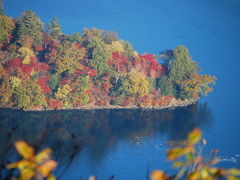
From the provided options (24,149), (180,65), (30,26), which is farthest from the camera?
(180,65)

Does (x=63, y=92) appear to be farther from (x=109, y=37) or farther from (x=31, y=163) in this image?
(x=31, y=163)

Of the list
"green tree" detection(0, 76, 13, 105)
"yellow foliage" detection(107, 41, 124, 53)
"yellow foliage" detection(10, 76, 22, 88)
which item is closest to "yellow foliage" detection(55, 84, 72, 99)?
"yellow foliage" detection(10, 76, 22, 88)

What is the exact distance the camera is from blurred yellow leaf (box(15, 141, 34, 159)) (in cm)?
130

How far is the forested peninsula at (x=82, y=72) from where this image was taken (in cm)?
1684

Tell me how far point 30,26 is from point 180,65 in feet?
24.4

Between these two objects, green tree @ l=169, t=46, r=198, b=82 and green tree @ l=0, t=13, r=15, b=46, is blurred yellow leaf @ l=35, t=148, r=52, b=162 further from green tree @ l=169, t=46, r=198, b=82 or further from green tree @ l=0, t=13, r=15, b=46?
green tree @ l=169, t=46, r=198, b=82

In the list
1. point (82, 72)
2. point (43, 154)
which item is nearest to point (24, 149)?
point (43, 154)

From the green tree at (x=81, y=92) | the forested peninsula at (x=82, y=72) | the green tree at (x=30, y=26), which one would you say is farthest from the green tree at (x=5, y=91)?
the green tree at (x=30, y=26)

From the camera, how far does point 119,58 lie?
19438 mm

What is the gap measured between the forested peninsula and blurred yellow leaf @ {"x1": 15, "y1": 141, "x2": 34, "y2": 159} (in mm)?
14932

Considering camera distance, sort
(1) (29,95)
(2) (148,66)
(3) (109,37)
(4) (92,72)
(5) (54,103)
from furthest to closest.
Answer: (3) (109,37), (2) (148,66), (4) (92,72), (5) (54,103), (1) (29,95)

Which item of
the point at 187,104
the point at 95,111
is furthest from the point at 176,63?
the point at 95,111

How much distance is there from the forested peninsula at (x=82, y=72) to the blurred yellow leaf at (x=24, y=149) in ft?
49.0

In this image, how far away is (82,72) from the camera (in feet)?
59.4
